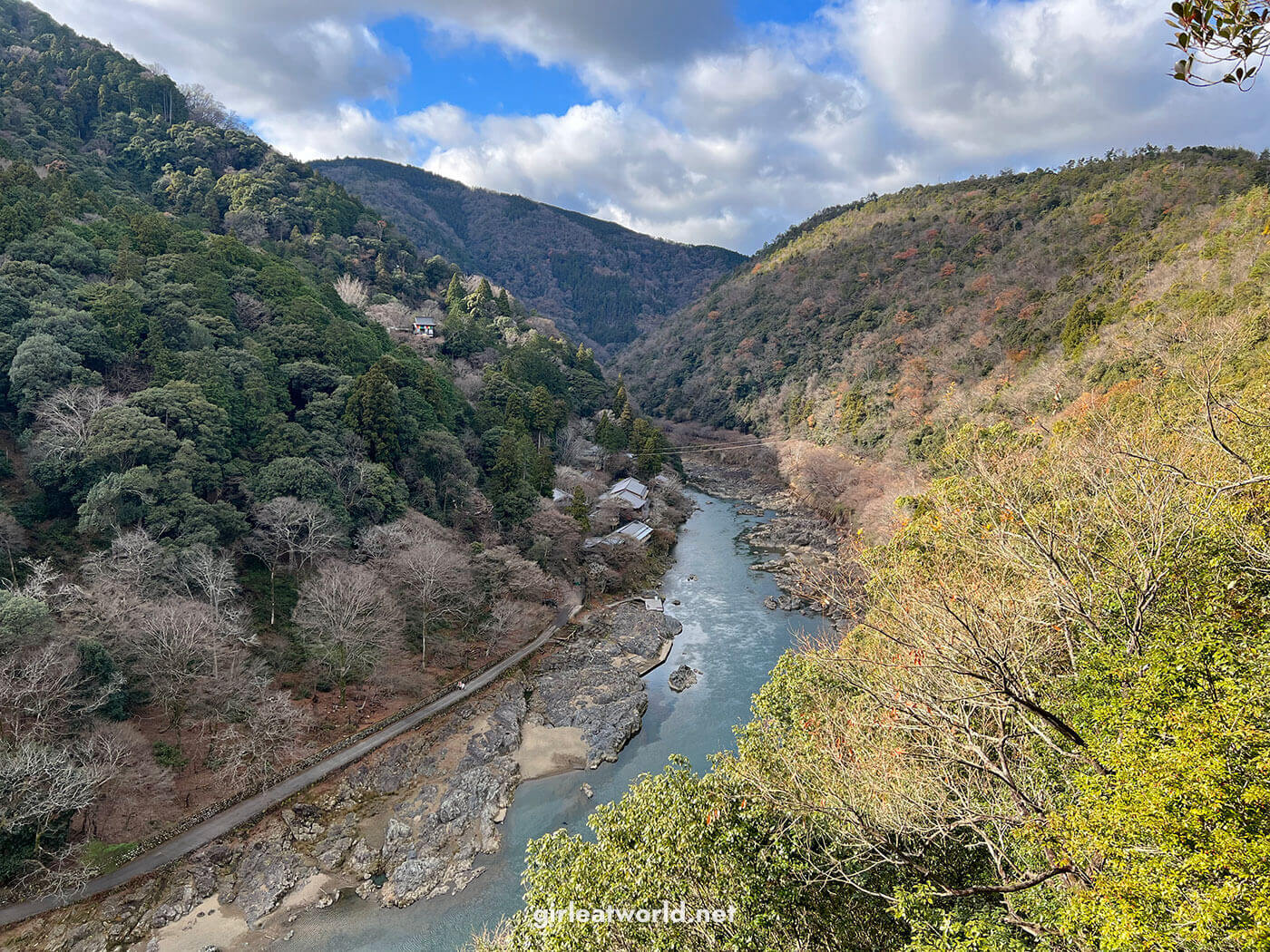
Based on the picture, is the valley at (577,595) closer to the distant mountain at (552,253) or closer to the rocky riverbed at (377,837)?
the rocky riverbed at (377,837)

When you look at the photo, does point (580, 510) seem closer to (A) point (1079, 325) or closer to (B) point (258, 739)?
(B) point (258, 739)

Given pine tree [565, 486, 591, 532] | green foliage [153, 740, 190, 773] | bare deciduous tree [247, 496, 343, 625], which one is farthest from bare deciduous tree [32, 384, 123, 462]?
pine tree [565, 486, 591, 532]

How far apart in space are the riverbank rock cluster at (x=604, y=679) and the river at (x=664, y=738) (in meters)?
0.52

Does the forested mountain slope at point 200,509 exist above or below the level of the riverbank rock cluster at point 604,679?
above

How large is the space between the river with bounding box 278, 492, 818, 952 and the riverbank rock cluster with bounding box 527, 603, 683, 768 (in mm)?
520

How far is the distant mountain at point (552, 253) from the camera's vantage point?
350 feet

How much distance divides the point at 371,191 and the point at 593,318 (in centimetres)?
4392

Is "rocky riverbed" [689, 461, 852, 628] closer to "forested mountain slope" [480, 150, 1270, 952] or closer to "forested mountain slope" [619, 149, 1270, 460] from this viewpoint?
"forested mountain slope" [619, 149, 1270, 460]

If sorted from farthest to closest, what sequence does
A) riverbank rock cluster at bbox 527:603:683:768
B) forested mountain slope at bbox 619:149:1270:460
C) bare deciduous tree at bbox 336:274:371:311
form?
bare deciduous tree at bbox 336:274:371:311 < forested mountain slope at bbox 619:149:1270:460 < riverbank rock cluster at bbox 527:603:683:768

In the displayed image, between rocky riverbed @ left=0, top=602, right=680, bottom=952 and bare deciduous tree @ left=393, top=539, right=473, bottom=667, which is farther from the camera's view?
bare deciduous tree @ left=393, top=539, right=473, bottom=667

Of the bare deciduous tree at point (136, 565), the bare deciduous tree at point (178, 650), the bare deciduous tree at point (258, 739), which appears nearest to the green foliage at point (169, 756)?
the bare deciduous tree at point (178, 650)

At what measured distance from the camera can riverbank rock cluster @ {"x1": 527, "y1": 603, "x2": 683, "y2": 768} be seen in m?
18.8

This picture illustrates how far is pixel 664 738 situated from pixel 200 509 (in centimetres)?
1619

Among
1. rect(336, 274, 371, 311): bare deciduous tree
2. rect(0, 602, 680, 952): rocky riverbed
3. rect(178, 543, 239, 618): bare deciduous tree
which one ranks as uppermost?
rect(336, 274, 371, 311): bare deciduous tree
